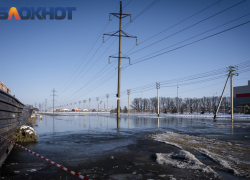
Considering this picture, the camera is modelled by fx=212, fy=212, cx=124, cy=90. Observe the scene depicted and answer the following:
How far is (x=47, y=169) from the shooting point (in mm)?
5184

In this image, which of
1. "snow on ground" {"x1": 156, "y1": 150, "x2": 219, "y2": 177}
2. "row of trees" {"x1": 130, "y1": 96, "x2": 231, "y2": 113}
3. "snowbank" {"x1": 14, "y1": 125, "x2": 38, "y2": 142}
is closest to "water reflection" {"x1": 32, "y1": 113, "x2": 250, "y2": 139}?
"snowbank" {"x1": 14, "y1": 125, "x2": 38, "y2": 142}

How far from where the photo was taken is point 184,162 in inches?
231

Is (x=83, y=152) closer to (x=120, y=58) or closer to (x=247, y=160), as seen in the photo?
(x=247, y=160)

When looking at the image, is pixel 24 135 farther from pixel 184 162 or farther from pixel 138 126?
pixel 138 126

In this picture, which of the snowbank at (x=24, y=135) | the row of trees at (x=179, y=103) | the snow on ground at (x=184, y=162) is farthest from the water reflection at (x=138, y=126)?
the row of trees at (x=179, y=103)

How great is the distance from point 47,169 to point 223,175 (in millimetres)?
4144

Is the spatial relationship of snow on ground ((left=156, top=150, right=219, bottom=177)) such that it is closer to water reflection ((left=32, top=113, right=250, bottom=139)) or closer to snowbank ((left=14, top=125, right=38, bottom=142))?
snowbank ((left=14, top=125, right=38, bottom=142))

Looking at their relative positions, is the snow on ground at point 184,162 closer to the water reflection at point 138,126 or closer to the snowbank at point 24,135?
the snowbank at point 24,135

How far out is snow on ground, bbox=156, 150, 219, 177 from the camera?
5270 millimetres

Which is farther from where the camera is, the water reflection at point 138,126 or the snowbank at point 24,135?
the water reflection at point 138,126

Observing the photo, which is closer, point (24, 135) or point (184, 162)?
point (184, 162)

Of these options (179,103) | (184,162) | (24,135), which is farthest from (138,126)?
(179,103)

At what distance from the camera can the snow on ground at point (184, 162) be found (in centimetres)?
527

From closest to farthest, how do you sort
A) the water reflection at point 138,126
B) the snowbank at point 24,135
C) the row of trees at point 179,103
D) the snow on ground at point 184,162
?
the snow on ground at point 184,162 < the snowbank at point 24,135 < the water reflection at point 138,126 < the row of trees at point 179,103
